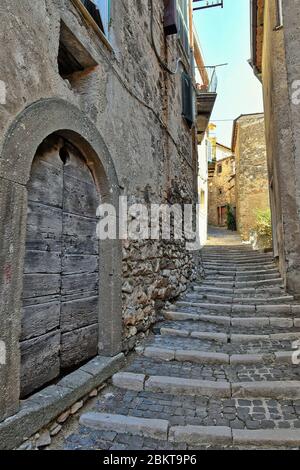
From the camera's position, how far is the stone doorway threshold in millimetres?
1748

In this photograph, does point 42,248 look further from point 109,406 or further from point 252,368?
point 252,368

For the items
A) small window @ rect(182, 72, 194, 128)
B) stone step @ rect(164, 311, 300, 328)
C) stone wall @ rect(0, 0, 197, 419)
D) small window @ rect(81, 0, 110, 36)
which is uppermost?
small window @ rect(182, 72, 194, 128)

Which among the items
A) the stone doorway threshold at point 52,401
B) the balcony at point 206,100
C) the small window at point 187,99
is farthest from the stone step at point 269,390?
the balcony at point 206,100

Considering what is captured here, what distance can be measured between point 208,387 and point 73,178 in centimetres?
231

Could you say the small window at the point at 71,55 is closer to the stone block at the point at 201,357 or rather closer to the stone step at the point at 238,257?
the stone block at the point at 201,357

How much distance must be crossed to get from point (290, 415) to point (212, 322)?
209 cm

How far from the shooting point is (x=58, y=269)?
2.46m

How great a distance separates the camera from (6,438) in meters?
1.70

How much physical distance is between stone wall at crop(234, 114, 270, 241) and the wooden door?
43.9ft

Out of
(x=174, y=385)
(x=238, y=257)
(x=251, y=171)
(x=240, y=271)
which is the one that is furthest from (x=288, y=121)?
(x=251, y=171)

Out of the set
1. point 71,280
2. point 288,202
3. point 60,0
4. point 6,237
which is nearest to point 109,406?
point 71,280

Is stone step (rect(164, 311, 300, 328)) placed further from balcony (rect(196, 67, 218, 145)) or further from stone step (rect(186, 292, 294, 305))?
balcony (rect(196, 67, 218, 145))

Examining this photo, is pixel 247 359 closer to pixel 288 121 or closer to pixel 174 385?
pixel 174 385

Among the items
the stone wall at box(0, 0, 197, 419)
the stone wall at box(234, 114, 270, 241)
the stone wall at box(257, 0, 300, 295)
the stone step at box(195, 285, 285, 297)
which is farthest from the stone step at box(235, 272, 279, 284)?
the stone wall at box(234, 114, 270, 241)
